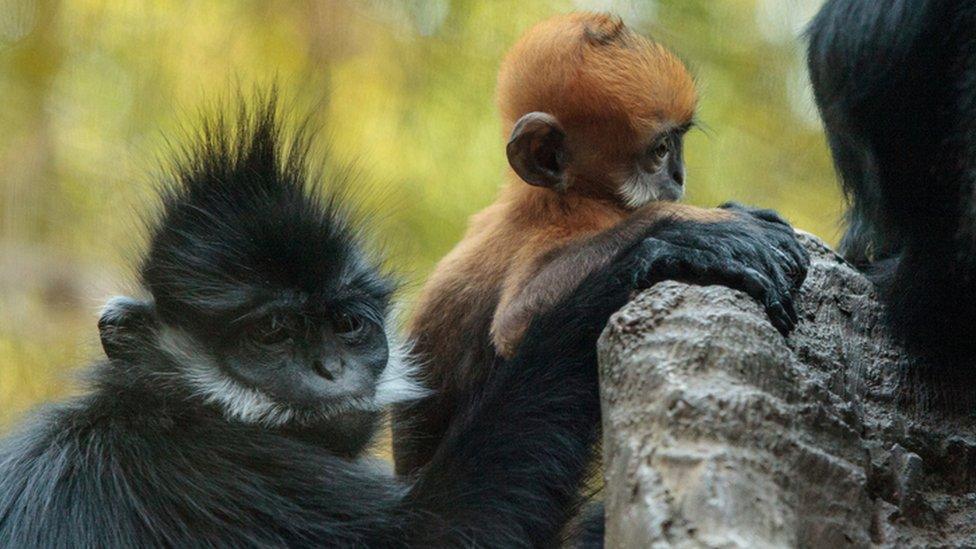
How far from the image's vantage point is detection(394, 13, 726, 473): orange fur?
11.3 feet

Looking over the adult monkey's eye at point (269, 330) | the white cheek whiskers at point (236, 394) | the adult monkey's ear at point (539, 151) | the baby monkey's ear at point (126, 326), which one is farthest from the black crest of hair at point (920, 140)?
the baby monkey's ear at point (126, 326)

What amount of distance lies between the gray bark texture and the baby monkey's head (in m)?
0.94

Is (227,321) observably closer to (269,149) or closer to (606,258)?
(269,149)

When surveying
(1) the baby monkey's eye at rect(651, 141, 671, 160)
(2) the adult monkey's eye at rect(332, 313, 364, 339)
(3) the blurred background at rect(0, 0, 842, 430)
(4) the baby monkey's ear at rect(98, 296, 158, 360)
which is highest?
(3) the blurred background at rect(0, 0, 842, 430)

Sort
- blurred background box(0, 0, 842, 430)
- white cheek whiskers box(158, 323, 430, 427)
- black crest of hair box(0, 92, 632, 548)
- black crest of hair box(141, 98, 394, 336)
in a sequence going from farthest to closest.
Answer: blurred background box(0, 0, 842, 430), black crest of hair box(141, 98, 394, 336), white cheek whiskers box(158, 323, 430, 427), black crest of hair box(0, 92, 632, 548)

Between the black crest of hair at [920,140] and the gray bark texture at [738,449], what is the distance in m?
0.44

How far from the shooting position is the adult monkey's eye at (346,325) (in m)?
3.25

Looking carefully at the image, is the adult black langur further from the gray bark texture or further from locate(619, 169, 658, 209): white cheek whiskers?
locate(619, 169, 658, 209): white cheek whiskers

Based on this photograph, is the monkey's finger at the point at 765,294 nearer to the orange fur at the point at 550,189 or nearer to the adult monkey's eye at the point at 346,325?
the orange fur at the point at 550,189

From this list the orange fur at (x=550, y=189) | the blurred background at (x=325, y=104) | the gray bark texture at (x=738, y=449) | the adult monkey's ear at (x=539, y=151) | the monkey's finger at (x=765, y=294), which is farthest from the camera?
the blurred background at (x=325, y=104)

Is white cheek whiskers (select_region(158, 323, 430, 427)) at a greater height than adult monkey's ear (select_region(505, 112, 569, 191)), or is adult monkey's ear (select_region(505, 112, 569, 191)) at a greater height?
adult monkey's ear (select_region(505, 112, 569, 191))

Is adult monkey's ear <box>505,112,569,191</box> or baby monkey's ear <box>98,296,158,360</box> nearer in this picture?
baby monkey's ear <box>98,296,158,360</box>

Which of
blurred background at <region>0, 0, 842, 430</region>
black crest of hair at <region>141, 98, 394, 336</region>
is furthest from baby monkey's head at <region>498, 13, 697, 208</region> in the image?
blurred background at <region>0, 0, 842, 430</region>

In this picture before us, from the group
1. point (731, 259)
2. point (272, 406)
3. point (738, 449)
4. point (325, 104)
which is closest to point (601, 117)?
point (731, 259)
